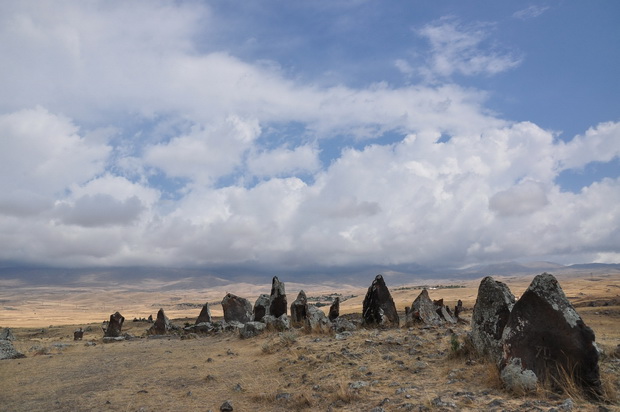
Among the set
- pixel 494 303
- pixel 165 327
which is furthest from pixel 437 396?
pixel 165 327

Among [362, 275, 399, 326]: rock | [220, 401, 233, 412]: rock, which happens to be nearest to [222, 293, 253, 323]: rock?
[362, 275, 399, 326]: rock

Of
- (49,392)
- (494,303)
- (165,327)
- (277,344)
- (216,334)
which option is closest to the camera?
(494,303)

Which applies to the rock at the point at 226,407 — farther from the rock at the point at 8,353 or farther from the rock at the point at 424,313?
the rock at the point at 8,353

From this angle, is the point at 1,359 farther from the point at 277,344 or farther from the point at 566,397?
the point at 566,397

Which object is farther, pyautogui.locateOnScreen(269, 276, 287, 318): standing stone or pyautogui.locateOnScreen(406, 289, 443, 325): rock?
pyautogui.locateOnScreen(269, 276, 287, 318): standing stone

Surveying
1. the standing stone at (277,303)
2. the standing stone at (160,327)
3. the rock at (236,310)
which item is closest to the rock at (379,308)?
the standing stone at (277,303)

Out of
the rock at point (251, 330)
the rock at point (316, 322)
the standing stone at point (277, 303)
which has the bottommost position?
the rock at point (251, 330)

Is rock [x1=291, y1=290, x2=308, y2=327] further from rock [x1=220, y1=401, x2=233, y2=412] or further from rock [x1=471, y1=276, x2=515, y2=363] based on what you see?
rock [x1=220, y1=401, x2=233, y2=412]

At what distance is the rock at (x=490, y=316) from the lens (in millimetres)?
11125

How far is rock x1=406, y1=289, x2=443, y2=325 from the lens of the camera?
68.6ft

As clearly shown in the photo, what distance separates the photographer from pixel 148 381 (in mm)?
13367

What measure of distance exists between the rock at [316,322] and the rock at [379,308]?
2.03m

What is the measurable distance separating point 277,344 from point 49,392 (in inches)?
291

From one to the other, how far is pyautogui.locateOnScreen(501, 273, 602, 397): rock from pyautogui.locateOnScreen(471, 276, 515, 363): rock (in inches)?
65.1
